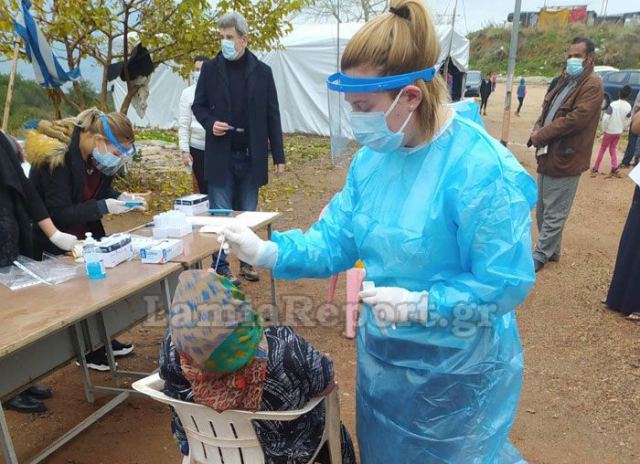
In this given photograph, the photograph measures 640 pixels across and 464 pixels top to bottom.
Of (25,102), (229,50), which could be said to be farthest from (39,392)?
(25,102)

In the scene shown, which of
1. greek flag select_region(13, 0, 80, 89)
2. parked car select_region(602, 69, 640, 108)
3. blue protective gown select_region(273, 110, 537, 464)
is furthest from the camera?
parked car select_region(602, 69, 640, 108)

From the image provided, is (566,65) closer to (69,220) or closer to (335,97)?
(335,97)

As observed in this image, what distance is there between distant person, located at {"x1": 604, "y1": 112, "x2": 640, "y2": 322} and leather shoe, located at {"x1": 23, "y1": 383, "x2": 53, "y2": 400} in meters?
3.69

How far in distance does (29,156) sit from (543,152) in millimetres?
3627

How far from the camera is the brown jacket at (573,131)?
12.2 feet

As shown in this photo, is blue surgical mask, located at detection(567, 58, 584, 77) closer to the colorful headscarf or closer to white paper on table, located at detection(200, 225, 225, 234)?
white paper on table, located at detection(200, 225, 225, 234)

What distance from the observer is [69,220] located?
7.91 feet

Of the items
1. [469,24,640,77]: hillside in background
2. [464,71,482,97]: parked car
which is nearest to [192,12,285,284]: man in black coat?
[464,71,482,97]: parked car

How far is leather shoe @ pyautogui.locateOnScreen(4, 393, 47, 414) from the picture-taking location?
2.56 meters

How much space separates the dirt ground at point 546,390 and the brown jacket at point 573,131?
0.94 meters

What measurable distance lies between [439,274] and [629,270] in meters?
2.82

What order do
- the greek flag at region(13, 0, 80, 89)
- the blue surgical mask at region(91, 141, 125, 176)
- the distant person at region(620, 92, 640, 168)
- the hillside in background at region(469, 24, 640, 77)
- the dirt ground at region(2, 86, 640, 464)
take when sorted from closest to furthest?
the dirt ground at region(2, 86, 640, 464), the blue surgical mask at region(91, 141, 125, 176), the greek flag at region(13, 0, 80, 89), the distant person at region(620, 92, 640, 168), the hillside in background at region(469, 24, 640, 77)

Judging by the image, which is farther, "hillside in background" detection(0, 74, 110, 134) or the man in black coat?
"hillside in background" detection(0, 74, 110, 134)

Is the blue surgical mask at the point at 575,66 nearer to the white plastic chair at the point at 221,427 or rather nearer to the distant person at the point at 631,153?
the white plastic chair at the point at 221,427
